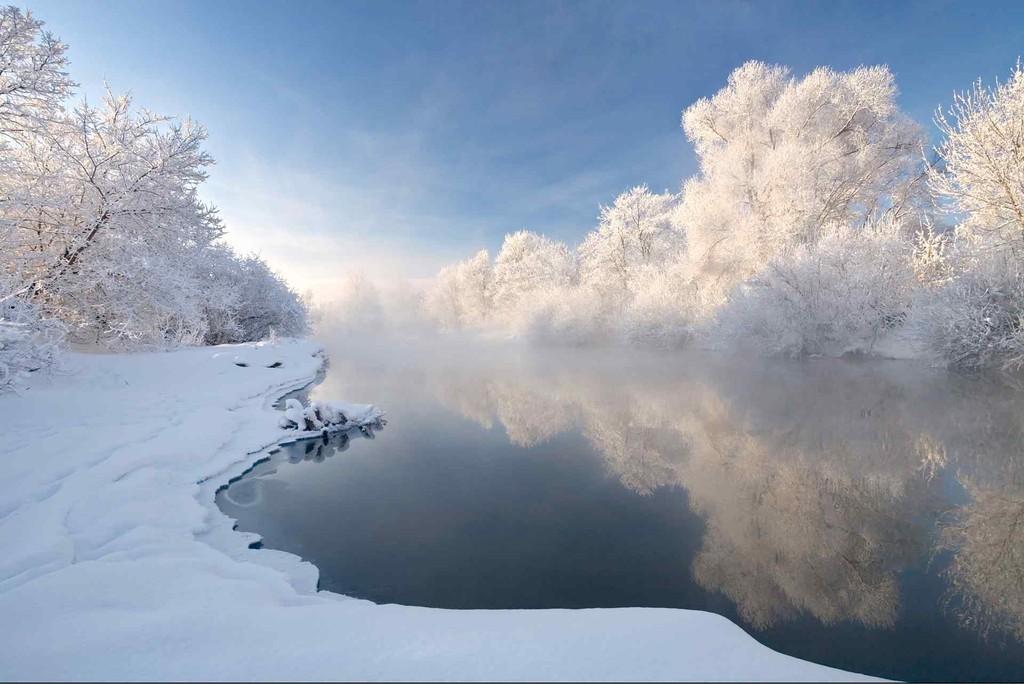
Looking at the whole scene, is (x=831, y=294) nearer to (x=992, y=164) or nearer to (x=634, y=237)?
(x=992, y=164)

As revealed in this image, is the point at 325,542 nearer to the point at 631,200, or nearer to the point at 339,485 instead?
the point at 339,485

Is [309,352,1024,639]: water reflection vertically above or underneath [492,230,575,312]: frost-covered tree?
underneath

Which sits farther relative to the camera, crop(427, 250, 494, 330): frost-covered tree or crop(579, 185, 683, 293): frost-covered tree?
crop(427, 250, 494, 330): frost-covered tree

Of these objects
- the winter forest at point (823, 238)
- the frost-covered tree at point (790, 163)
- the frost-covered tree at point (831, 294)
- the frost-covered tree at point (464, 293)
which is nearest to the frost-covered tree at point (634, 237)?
the winter forest at point (823, 238)

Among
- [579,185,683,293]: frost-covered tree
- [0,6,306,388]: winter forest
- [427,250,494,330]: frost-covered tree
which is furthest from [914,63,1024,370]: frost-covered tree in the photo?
[427,250,494,330]: frost-covered tree

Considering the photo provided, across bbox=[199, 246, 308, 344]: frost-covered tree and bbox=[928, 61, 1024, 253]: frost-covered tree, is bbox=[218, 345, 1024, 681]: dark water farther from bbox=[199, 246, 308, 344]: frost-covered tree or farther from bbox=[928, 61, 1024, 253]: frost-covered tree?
bbox=[199, 246, 308, 344]: frost-covered tree

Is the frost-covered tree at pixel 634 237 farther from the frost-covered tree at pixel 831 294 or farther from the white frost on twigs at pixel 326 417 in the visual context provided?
the white frost on twigs at pixel 326 417

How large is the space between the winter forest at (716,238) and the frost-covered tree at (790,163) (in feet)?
0.28

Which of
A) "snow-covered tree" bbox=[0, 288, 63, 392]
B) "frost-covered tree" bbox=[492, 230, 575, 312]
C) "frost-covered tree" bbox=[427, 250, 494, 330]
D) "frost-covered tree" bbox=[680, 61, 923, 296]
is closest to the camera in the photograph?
"snow-covered tree" bbox=[0, 288, 63, 392]

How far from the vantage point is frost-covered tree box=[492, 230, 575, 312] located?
39406 millimetres

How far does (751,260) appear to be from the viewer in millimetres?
19672

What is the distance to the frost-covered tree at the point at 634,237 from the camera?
97.8 feet

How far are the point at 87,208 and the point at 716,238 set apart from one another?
2333 centimetres

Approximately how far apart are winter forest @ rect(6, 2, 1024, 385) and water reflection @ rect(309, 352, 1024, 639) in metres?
3.28
